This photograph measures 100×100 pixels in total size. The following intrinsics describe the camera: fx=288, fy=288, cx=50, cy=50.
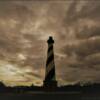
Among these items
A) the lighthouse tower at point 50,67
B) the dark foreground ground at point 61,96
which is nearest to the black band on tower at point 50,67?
the lighthouse tower at point 50,67

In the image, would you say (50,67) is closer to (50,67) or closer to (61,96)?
(50,67)

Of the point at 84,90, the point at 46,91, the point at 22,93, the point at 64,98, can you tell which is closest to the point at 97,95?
the point at 84,90

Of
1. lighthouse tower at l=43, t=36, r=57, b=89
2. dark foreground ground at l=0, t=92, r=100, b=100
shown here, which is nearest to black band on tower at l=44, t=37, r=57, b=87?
lighthouse tower at l=43, t=36, r=57, b=89

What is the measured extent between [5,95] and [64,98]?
3.16m

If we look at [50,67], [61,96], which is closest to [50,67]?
[50,67]

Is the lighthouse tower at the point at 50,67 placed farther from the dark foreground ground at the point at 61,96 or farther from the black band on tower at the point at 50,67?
the dark foreground ground at the point at 61,96

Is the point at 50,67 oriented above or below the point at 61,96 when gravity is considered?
above

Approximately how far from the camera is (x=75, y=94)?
14469 millimetres

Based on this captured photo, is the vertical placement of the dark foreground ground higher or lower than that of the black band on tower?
lower

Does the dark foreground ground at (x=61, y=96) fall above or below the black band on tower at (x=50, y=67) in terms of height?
below

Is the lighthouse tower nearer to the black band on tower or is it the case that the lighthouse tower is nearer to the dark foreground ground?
the black band on tower

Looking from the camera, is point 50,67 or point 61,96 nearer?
point 61,96

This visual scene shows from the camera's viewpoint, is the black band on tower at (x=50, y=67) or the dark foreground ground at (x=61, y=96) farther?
the black band on tower at (x=50, y=67)

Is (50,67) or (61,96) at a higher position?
(50,67)
